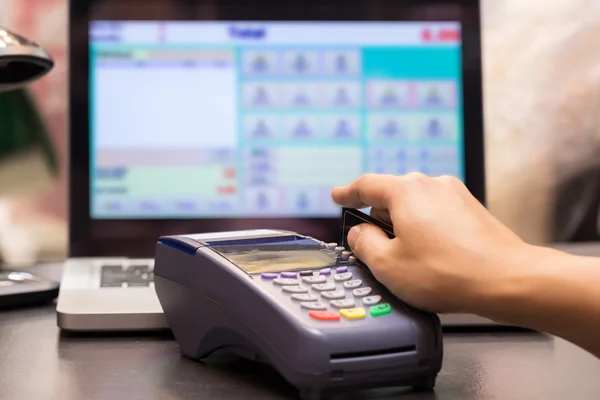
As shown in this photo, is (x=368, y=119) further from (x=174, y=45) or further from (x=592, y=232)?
(x=592, y=232)

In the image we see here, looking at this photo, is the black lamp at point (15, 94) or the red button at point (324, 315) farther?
the black lamp at point (15, 94)

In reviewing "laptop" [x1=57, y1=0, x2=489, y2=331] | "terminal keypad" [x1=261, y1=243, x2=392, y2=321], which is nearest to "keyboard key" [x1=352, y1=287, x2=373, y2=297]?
"terminal keypad" [x1=261, y1=243, x2=392, y2=321]

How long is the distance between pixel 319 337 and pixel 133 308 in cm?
22

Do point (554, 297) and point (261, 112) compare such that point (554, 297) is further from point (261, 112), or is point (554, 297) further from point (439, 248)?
point (261, 112)

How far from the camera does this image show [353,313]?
0.34 meters

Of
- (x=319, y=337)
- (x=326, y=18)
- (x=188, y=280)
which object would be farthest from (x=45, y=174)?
(x=319, y=337)

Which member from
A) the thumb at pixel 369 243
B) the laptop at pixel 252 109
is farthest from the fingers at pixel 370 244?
the laptop at pixel 252 109

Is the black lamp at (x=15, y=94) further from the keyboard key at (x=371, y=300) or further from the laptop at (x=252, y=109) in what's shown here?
the keyboard key at (x=371, y=300)

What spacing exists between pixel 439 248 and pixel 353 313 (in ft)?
0.20

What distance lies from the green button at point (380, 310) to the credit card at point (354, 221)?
0.06 meters

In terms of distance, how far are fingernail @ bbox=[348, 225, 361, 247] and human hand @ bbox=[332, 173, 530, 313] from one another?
0.6 inches

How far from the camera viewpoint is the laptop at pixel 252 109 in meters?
0.68

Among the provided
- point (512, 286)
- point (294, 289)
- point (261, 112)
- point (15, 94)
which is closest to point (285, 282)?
point (294, 289)

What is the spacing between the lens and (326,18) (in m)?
0.70
